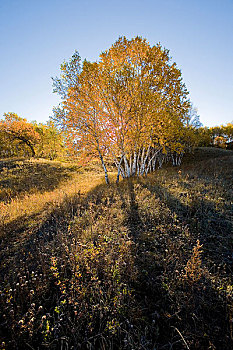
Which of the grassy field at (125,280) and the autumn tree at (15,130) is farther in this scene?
the autumn tree at (15,130)

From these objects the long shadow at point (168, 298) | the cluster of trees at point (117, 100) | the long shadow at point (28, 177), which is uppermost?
the cluster of trees at point (117, 100)

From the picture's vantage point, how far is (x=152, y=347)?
1.97 m

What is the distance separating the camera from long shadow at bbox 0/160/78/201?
507 inches

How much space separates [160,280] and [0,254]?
4.45 metres

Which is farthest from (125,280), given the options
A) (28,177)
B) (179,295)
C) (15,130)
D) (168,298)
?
(15,130)

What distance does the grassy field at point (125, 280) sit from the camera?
6.91ft

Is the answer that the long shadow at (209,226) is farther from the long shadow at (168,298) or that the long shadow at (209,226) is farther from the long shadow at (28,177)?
the long shadow at (28,177)

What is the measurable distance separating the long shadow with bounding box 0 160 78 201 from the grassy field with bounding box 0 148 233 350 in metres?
7.23

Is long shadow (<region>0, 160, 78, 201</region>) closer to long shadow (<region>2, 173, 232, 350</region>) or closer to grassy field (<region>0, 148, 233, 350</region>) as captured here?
grassy field (<region>0, 148, 233, 350</region>)

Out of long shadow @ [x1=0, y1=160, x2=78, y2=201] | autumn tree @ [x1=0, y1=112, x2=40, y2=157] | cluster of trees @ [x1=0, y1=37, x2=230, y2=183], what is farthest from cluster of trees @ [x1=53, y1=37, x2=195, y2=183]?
autumn tree @ [x1=0, y1=112, x2=40, y2=157]

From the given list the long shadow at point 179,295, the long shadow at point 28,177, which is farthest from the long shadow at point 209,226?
the long shadow at point 28,177

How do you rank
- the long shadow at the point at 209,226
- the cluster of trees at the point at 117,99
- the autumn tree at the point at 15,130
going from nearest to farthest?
1. the long shadow at the point at 209,226
2. the cluster of trees at the point at 117,99
3. the autumn tree at the point at 15,130

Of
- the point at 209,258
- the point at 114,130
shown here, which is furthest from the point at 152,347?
→ the point at 114,130

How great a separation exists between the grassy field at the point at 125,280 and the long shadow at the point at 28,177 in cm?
723
